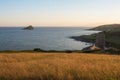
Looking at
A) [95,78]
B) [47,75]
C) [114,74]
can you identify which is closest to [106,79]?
[95,78]

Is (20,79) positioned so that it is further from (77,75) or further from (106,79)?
(106,79)

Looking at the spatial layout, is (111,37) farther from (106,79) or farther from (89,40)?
(106,79)

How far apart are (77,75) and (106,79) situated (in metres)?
1.19

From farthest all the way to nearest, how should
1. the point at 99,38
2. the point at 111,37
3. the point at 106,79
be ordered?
the point at 111,37 < the point at 99,38 < the point at 106,79

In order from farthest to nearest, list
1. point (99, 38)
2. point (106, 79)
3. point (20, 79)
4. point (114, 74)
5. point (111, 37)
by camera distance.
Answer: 1. point (111, 37)
2. point (99, 38)
3. point (114, 74)
4. point (20, 79)
5. point (106, 79)

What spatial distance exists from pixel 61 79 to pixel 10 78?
1.72 metres

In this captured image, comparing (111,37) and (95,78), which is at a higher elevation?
(95,78)

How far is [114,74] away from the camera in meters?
8.26

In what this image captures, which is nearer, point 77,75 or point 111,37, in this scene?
point 77,75

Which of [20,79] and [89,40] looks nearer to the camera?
[20,79]

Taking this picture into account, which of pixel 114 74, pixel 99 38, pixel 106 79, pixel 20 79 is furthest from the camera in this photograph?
pixel 99 38

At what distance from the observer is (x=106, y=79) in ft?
23.7

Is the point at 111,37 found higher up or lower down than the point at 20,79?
lower down

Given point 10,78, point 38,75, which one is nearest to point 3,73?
point 10,78
